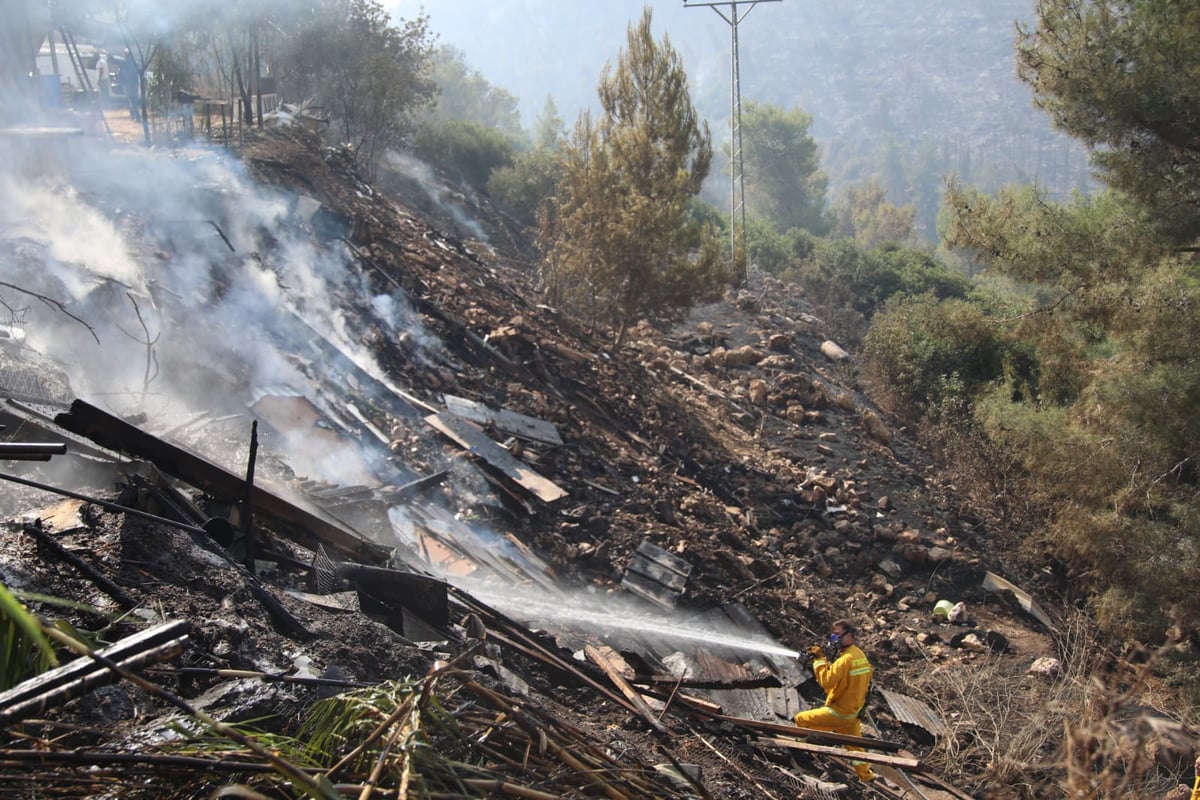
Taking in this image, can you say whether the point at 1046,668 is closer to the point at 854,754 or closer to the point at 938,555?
the point at 938,555

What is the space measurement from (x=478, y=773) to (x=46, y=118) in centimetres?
2089

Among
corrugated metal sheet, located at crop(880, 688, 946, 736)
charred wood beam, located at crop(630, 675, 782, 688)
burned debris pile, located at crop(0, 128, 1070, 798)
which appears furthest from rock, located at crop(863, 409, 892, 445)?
charred wood beam, located at crop(630, 675, 782, 688)

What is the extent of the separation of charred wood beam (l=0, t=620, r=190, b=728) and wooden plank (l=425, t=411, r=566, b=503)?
742 cm

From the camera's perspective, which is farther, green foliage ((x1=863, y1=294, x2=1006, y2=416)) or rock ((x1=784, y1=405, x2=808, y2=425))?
green foliage ((x1=863, y1=294, x2=1006, y2=416))

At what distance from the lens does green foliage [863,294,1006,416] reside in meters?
16.2

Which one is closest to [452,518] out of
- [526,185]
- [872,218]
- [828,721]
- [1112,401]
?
[828,721]

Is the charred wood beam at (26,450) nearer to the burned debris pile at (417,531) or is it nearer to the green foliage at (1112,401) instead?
the burned debris pile at (417,531)

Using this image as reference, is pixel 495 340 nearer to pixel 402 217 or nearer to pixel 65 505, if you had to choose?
pixel 402 217

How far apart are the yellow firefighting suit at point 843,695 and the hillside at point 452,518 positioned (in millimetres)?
302

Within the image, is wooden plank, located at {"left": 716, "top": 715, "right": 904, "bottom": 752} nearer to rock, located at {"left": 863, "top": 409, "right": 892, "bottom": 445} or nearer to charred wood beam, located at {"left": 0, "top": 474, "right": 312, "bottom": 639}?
charred wood beam, located at {"left": 0, "top": 474, "right": 312, "bottom": 639}

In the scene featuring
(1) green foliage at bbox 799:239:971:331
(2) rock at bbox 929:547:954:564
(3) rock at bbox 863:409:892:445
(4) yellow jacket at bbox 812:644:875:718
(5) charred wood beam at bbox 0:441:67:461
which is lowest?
(2) rock at bbox 929:547:954:564

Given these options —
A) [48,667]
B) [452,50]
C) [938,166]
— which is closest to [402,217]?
[48,667]

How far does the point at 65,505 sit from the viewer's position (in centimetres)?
422

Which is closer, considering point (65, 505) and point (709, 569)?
point (65, 505)
